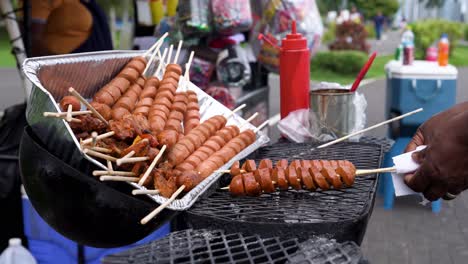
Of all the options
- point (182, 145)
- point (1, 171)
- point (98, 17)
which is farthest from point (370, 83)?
point (182, 145)

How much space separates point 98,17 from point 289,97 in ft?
9.68

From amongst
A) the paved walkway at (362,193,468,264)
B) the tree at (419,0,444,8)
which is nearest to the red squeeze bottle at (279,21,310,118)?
the paved walkway at (362,193,468,264)

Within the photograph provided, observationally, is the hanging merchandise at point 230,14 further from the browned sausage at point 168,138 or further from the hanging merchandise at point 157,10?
the browned sausage at point 168,138

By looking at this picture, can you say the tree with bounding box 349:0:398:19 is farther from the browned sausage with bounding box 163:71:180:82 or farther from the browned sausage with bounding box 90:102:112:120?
the browned sausage with bounding box 90:102:112:120

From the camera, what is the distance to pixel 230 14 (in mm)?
5121

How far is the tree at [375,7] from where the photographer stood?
126ft

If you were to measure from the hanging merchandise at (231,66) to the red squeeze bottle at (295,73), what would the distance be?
2490 millimetres

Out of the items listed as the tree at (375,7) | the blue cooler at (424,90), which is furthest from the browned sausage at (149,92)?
the tree at (375,7)

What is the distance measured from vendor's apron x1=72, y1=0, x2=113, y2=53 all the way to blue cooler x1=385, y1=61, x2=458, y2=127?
2954 mm

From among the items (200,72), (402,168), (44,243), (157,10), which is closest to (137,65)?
(402,168)

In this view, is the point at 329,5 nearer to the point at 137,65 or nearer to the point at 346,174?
the point at 137,65

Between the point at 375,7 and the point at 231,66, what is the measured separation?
36819 millimetres

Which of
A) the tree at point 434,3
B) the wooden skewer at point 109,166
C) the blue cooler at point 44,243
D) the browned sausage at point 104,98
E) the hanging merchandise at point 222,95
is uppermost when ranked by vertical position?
the browned sausage at point 104,98

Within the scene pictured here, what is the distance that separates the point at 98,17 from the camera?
5.49m
